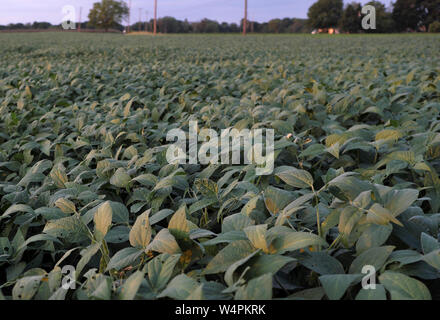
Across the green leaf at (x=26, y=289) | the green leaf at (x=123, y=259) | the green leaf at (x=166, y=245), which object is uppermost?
the green leaf at (x=166, y=245)

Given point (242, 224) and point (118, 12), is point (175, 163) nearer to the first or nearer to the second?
point (242, 224)

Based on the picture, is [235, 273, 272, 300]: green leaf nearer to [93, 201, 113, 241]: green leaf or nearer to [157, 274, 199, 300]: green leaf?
[157, 274, 199, 300]: green leaf

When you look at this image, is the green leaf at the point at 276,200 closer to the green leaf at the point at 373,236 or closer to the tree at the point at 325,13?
the green leaf at the point at 373,236

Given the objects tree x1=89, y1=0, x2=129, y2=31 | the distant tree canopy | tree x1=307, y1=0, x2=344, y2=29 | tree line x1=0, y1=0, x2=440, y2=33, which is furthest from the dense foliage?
tree x1=89, y1=0, x2=129, y2=31

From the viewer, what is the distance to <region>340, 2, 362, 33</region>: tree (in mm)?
33250

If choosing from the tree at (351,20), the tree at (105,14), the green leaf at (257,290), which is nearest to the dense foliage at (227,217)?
the green leaf at (257,290)

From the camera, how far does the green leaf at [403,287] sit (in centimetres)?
67

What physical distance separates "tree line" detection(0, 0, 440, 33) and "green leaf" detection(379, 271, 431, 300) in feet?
70.0

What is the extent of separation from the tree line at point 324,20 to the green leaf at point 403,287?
70.0 ft

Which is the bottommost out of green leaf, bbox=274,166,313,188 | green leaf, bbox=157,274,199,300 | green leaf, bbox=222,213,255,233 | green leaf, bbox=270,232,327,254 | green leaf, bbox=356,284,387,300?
green leaf, bbox=157,274,199,300

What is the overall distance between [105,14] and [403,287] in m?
65.7

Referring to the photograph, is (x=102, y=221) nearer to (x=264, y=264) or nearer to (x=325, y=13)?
(x=264, y=264)

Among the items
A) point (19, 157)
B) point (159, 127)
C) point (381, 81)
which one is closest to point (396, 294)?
point (159, 127)

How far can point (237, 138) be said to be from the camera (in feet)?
5.66
